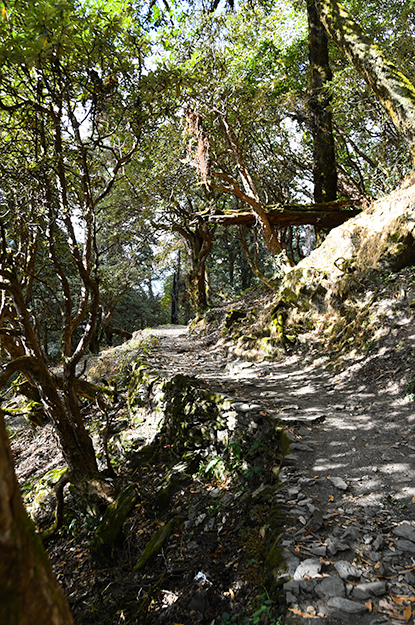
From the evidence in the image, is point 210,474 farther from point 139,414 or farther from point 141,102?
point 141,102

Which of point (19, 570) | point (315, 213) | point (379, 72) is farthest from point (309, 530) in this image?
point (315, 213)

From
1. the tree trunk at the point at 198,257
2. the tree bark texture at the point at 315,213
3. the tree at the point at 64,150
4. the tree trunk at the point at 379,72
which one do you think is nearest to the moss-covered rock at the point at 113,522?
the tree at the point at 64,150

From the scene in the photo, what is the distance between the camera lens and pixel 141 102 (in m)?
5.67

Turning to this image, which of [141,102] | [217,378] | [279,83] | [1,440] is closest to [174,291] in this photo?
[279,83]

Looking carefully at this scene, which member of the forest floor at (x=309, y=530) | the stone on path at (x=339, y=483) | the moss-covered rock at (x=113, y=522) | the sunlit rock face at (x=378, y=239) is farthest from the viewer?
the sunlit rock face at (x=378, y=239)

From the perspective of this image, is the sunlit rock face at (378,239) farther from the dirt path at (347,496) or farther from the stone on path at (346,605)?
the stone on path at (346,605)

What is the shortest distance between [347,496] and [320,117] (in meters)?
11.7

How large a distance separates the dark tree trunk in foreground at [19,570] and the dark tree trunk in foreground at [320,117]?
11787 mm

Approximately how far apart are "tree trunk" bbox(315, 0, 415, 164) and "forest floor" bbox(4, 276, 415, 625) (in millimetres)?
4593

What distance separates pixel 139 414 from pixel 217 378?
189 cm

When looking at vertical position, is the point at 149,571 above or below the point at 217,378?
below

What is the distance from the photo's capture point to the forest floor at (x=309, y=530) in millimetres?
2430

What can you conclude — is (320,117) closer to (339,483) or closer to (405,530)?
(339,483)

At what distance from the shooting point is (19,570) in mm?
918
